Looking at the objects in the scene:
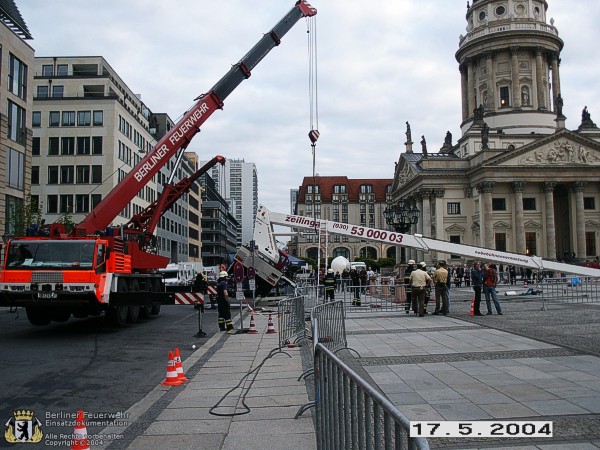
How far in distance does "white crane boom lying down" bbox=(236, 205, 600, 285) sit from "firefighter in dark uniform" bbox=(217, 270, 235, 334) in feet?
24.2

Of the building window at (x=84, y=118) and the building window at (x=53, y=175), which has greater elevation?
the building window at (x=84, y=118)

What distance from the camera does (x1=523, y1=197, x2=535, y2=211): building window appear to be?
74938 mm

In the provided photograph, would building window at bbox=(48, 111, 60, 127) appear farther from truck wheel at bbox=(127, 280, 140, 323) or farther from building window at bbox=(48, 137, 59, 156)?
truck wheel at bbox=(127, 280, 140, 323)

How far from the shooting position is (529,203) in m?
75.1

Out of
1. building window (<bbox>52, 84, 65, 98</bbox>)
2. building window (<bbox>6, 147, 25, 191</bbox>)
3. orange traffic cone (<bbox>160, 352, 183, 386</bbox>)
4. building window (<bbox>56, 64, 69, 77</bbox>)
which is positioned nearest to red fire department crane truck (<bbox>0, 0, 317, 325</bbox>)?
orange traffic cone (<bbox>160, 352, 183, 386</bbox>)

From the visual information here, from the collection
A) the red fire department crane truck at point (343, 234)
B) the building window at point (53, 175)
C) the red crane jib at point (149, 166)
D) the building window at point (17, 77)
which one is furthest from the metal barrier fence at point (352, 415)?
the building window at point (53, 175)

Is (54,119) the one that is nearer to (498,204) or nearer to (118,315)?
(118,315)

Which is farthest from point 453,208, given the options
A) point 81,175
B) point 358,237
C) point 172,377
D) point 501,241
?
point 172,377

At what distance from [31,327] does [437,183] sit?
66.9 meters

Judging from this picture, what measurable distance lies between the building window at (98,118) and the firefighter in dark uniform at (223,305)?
145 ft

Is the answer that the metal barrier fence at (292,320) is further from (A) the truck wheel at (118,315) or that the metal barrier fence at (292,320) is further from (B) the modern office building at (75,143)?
(B) the modern office building at (75,143)

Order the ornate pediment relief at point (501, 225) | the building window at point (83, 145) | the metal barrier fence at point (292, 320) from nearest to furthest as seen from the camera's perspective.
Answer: the metal barrier fence at point (292, 320) < the building window at point (83, 145) < the ornate pediment relief at point (501, 225)

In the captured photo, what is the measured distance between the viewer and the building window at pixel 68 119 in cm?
5684

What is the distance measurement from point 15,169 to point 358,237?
78.6 ft
